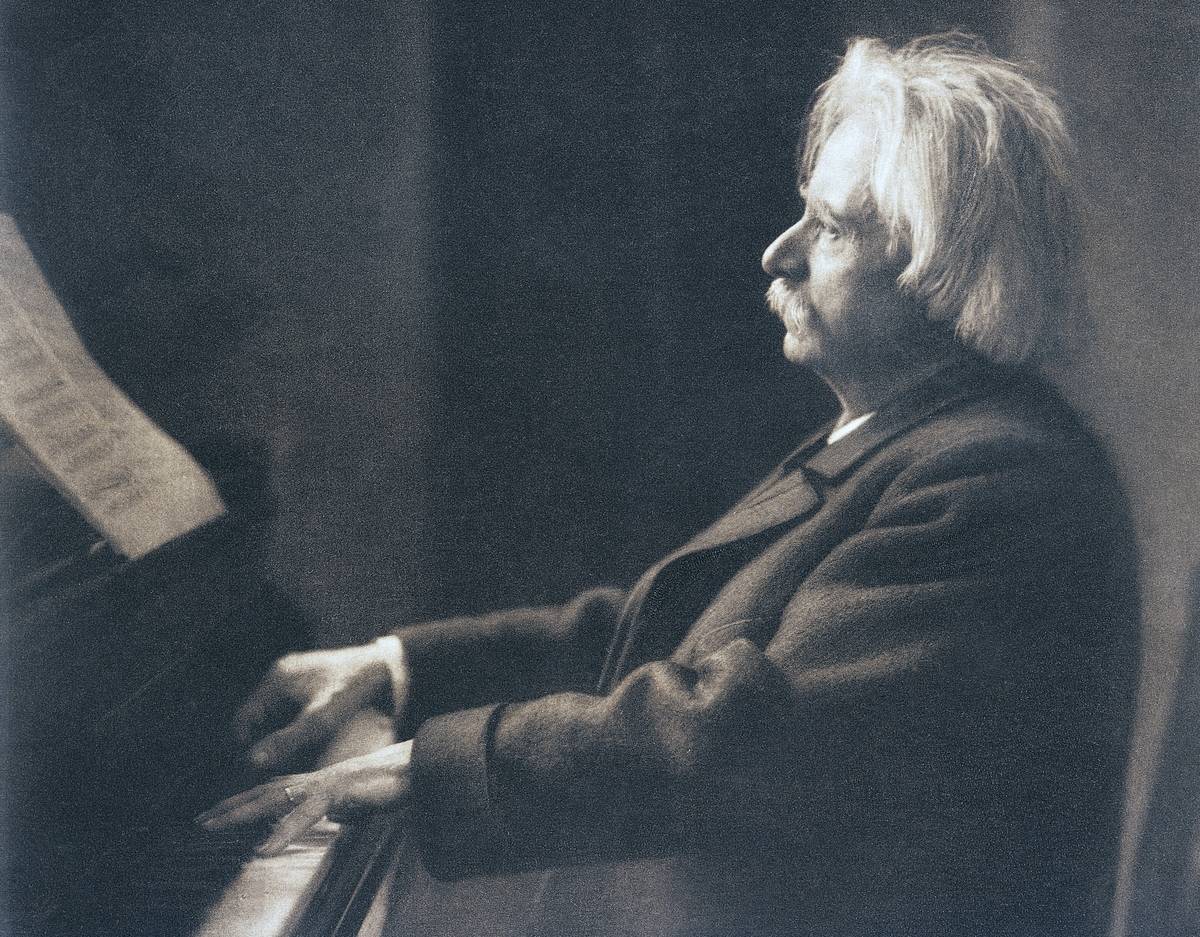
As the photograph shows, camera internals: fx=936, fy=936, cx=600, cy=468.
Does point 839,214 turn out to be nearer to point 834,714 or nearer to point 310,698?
point 834,714

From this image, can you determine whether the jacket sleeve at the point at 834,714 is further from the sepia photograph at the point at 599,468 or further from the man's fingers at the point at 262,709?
the man's fingers at the point at 262,709

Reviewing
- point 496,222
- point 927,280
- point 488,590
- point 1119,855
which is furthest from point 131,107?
point 1119,855

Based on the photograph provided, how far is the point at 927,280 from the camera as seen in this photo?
1381 mm

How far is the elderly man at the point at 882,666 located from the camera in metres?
1.23

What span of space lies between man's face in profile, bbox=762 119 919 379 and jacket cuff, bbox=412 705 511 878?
757 millimetres

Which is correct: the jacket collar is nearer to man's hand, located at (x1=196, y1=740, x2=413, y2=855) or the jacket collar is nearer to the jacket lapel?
the jacket lapel

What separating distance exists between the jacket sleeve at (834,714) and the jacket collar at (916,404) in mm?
123

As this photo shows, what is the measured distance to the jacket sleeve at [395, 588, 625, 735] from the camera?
167cm

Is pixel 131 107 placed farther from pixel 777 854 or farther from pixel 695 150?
pixel 777 854

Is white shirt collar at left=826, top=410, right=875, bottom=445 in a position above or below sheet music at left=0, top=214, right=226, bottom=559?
below

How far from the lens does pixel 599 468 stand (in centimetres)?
176

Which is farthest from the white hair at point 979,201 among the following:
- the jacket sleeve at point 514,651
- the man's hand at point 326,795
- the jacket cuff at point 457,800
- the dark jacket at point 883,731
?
the man's hand at point 326,795

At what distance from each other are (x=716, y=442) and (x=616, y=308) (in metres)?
0.31

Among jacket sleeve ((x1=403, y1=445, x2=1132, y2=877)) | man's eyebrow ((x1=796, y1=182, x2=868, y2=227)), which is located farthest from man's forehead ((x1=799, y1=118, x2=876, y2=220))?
jacket sleeve ((x1=403, y1=445, x2=1132, y2=877))
